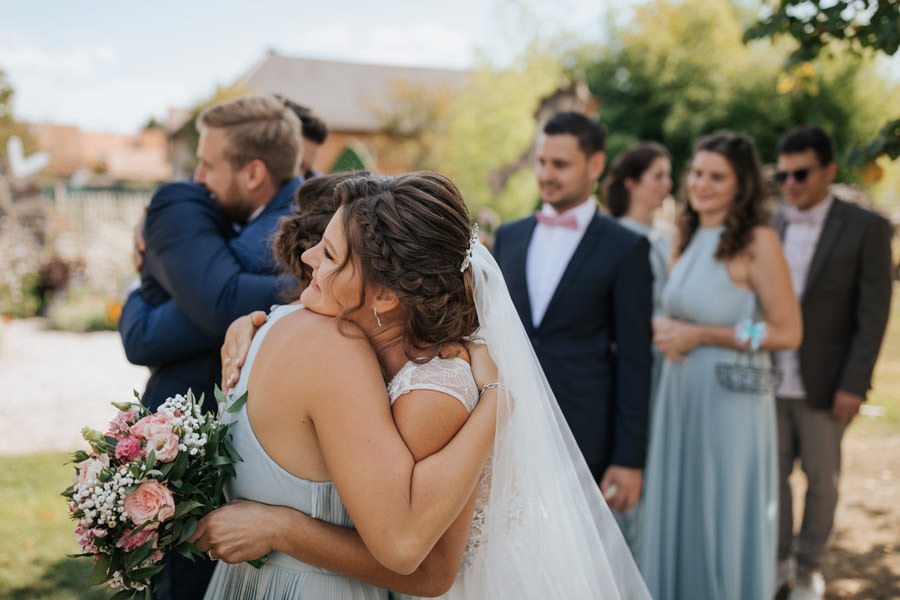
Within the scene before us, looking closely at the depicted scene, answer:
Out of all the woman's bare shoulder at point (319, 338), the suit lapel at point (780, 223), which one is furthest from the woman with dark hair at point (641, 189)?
the woman's bare shoulder at point (319, 338)

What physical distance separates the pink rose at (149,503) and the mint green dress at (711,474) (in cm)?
295

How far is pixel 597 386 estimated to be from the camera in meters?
3.30

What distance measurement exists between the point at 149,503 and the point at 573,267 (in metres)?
2.26

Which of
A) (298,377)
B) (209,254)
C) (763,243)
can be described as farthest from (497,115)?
(298,377)

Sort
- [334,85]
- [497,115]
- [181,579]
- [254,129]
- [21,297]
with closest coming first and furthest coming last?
[181,579] < [254,129] < [21,297] < [497,115] < [334,85]

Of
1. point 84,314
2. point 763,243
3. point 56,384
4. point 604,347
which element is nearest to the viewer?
point 604,347

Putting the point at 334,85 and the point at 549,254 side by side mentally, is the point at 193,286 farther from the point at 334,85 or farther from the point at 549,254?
the point at 334,85

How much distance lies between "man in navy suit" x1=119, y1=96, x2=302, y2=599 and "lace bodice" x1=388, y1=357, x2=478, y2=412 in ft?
2.85

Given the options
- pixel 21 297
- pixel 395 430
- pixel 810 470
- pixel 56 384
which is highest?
pixel 395 430

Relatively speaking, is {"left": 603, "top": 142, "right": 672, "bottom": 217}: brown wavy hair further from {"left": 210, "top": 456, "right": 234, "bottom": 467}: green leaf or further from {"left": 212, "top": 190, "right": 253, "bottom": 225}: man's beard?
{"left": 210, "top": 456, "right": 234, "bottom": 467}: green leaf

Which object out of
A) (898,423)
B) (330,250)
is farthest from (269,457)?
(898,423)

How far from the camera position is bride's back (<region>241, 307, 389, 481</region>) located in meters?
1.67

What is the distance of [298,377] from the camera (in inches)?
66.4

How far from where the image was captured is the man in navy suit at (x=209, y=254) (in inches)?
95.2
